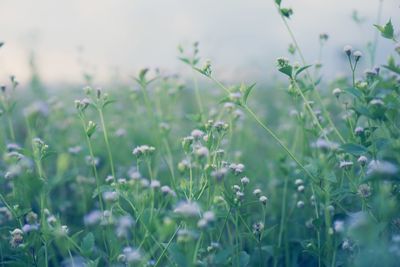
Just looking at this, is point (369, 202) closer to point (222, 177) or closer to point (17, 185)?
point (222, 177)

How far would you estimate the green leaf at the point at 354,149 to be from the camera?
223 cm

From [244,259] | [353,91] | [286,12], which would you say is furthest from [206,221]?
[286,12]

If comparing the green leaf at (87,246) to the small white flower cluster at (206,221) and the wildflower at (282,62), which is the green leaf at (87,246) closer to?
the small white flower cluster at (206,221)

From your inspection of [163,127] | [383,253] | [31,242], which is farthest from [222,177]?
[163,127]

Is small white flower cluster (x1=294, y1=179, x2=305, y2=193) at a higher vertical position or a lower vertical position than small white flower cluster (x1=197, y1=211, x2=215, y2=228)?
lower

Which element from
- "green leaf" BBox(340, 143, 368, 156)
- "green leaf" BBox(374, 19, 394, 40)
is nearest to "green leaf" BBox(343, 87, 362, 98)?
"green leaf" BBox(340, 143, 368, 156)

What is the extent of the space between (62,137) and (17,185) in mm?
2511

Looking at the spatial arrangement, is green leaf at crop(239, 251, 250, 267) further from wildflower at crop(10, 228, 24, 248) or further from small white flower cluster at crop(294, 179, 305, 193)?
wildflower at crop(10, 228, 24, 248)

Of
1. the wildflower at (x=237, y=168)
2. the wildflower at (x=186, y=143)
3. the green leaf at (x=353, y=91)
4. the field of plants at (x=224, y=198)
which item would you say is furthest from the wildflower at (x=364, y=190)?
the wildflower at (x=186, y=143)

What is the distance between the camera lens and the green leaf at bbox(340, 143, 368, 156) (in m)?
2.23

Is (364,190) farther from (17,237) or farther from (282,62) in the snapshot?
(17,237)

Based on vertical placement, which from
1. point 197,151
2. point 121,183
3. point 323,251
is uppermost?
point 197,151

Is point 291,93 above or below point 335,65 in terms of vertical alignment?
above

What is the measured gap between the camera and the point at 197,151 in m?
2.29
